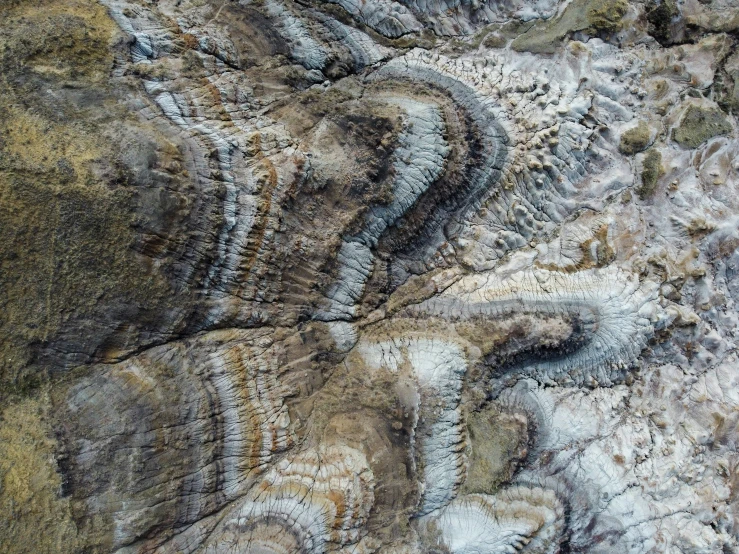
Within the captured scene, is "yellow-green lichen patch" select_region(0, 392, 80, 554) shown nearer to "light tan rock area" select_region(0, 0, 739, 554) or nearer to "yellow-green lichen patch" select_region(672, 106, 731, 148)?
"light tan rock area" select_region(0, 0, 739, 554)

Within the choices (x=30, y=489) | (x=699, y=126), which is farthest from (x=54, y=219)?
(x=699, y=126)

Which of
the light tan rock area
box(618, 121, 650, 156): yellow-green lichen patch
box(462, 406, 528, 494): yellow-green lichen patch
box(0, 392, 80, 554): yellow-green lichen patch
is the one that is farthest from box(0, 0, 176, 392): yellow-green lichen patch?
box(618, 121, 650, 156): yellow-green lichen patch

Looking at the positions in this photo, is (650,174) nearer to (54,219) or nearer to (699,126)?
(699,126)

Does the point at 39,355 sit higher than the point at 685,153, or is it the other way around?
the point at 685,153

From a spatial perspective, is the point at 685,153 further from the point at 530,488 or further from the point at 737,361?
the point at 530,488

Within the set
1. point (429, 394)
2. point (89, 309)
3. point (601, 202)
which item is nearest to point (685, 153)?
point (601, 202)

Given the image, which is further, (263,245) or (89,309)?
(263,245)
